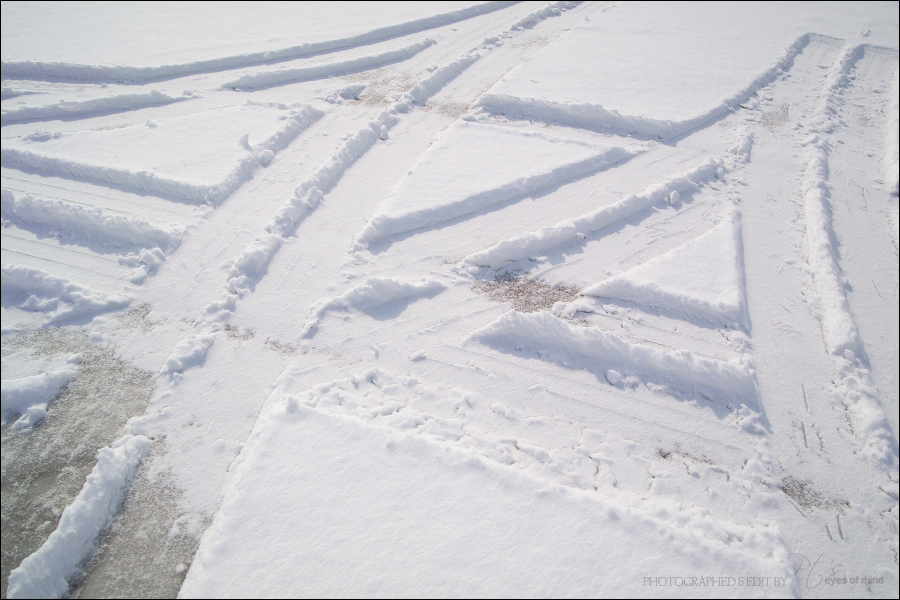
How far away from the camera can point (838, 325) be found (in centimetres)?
408

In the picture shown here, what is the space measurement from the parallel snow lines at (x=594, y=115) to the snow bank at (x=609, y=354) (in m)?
4.07

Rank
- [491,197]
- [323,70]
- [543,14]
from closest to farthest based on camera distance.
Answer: [491,197], [323,70], [543,14]

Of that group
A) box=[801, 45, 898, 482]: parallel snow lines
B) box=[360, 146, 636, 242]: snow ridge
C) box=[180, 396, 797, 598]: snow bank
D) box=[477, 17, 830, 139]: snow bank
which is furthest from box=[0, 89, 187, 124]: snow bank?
box=[801, 45, 898, 482]: parallel snow lines

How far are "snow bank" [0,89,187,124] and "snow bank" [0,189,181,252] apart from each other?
239 centimetres

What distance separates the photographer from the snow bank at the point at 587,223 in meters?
4.80

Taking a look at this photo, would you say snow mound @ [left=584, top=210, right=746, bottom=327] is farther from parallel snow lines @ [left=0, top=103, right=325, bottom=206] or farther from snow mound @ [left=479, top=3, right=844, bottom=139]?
parallel snow lines @ [left=0, top=103, right=325, bottom=206]

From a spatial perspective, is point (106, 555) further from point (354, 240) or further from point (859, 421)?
point (859, 421)

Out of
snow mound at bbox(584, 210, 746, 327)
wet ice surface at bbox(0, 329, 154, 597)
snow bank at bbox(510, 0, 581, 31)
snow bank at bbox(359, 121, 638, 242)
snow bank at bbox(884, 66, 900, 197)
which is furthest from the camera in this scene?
snow bank at bbox(510, 0, 581, 31)

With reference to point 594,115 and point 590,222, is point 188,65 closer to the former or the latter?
point 594,115

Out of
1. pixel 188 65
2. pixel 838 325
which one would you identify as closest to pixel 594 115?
pixel 838 325

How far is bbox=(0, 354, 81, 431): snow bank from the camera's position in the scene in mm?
3398

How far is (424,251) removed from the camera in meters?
4.91

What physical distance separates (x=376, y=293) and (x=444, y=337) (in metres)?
0.77

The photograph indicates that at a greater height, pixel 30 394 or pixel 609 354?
pixel 30 394
